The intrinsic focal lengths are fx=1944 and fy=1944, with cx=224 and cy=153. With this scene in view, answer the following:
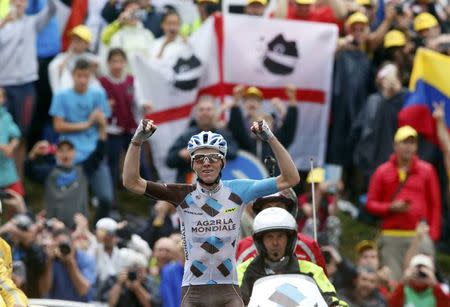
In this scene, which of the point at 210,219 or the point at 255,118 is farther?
the point at 255,118

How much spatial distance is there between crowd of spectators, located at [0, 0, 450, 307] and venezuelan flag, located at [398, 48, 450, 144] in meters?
0.19

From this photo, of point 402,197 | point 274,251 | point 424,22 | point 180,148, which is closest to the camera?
point 274,251

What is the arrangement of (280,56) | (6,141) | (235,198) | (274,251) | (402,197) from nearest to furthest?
(235,198) < (274,251) < (402,197) < (6,141) < (280,56)

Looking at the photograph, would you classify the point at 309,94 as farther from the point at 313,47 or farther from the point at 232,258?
the point at 232,258

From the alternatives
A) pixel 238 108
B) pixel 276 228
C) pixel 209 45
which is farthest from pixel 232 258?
pixel 209 45

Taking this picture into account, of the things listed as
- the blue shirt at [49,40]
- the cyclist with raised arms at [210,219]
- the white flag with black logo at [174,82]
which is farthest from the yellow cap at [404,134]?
the cyclist with raised arms at [210,219]

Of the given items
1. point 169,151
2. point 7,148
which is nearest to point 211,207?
point 169,151

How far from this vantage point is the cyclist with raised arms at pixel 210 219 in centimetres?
1577

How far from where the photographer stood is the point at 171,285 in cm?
2058

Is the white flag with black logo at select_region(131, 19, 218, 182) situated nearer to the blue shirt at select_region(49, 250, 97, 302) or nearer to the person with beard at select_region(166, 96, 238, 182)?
the person with beard at select_region(166, 96, 238, 182)

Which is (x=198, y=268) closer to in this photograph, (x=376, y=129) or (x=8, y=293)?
(x=8, y=293)

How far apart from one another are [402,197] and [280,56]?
3.10m

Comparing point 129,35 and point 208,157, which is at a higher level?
point 208,157

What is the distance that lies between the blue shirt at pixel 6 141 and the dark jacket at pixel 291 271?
7.27 meters
